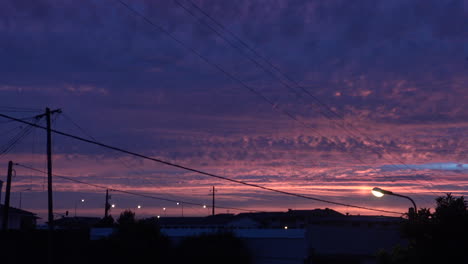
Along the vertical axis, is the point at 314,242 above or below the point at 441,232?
below

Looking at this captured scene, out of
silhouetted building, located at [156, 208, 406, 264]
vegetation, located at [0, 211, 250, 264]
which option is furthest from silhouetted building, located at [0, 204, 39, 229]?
silhouetted building, located at [156, 208, 406, 264]

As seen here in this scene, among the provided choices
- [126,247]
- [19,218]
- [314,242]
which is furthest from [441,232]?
[19,218]

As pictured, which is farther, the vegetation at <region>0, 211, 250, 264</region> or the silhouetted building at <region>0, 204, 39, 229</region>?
the silhouetted building at <region>0, 204, 39, 229</region>

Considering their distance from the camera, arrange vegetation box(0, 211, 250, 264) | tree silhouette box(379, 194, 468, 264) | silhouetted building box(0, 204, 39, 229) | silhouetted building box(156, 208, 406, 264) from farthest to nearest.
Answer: silhouetted building box(0, 204, 39, 229) → vegetation box(0, 211, 250, 264) → silhouetted building box(156, 208, 406, 264) → tree silhouette box(379, 194, 468, 264)

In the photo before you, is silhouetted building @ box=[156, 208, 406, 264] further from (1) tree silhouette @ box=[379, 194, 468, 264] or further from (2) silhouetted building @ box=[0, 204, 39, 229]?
(2) silhouetted building @ box=[0, 204, 39, 229]

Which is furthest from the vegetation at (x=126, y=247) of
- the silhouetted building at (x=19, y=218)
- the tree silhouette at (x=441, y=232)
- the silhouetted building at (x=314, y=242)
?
the silhouetted building at (x=19, y=218)

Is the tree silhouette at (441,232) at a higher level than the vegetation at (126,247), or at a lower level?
higher

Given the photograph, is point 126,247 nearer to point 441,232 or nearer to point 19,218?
point 441,232

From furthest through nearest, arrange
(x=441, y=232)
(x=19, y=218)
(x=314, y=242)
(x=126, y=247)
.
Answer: (x=19, y=218) → (x=126, y=247) → (x=314, y=242) → (x=441, y=232)

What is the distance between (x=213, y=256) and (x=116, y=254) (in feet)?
24.2

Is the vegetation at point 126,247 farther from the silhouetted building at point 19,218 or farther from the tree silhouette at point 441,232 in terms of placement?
the silhouetted building at point 19,218

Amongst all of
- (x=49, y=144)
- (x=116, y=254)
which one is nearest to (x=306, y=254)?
(x=116, y=254)

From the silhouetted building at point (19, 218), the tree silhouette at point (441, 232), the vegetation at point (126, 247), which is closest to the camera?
the tree silhouette at point (441, 232)

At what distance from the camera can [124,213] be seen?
36.2 meters
